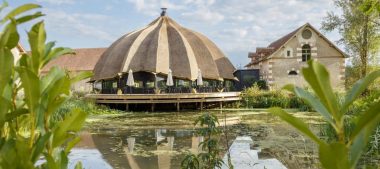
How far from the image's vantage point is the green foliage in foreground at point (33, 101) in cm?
92

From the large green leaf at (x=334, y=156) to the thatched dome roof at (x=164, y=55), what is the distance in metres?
25.8

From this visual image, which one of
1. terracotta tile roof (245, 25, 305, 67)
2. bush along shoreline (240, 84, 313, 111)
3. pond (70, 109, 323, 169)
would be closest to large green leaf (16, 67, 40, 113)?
pond (70, 109, 323, 169)

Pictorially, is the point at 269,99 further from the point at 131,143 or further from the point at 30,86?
the point at 30,86

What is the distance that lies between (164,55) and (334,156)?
27.2m

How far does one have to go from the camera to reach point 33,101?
943 mm

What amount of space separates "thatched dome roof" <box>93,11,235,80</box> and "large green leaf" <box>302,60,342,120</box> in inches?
1015

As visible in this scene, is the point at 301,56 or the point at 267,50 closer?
the point at 301,56

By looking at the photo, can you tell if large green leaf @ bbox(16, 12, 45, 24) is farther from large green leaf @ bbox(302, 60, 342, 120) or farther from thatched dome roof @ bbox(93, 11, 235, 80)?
thatched dome roof @ bbox(93, 11, 235, 80)

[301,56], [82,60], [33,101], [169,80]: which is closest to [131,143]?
[33,101]

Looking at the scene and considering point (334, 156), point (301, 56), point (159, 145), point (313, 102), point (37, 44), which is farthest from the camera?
point (301, 56)

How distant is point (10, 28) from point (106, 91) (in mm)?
27130

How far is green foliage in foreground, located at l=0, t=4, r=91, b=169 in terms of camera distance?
→ 3.03 ft

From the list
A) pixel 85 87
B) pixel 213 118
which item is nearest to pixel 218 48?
pixel 85 87

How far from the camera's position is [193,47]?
29.3 m
